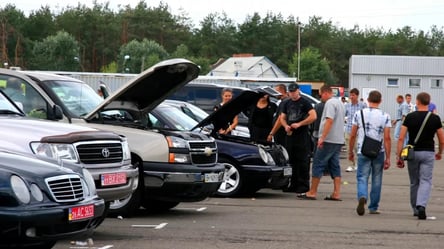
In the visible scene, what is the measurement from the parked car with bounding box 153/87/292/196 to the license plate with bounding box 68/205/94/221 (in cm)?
576

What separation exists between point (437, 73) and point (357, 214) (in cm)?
5934

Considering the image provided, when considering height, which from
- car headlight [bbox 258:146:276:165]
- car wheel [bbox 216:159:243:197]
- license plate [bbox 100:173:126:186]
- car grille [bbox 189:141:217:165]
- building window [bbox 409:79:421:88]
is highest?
building window [bbox 409:79:421:88]

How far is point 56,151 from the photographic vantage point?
27.7ft

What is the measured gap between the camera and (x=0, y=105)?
9.56 metres

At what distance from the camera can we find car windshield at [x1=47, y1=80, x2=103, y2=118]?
11.6 meters

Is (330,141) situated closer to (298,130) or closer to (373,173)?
(298,130)

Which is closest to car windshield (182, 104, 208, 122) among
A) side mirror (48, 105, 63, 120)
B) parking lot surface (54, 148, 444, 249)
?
parking lot surface (54, 148, 444, 249)

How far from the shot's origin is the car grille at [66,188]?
705 centimetres

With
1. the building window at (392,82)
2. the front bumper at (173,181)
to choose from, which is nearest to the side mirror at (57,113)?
the front bumper at (173,181)

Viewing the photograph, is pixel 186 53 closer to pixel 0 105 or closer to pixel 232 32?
pixel 232 32

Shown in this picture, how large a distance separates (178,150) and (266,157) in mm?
2976

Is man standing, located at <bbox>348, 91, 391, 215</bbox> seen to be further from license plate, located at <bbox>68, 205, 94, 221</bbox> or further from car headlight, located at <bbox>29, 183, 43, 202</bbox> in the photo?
car headlight, located at <bbox>29, 183, 43, 202</bbox>

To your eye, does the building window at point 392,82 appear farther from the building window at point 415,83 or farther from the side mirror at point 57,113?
the side mirror at point 57,113

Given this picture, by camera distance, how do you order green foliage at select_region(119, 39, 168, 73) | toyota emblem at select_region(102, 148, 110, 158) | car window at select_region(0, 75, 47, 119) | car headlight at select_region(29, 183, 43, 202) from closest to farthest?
car headlight at select_region(29, 183, 43, 202)
toyota emblem at select_region(102, 148, 110, 158)
car window at select_region(0, 75, 47, 119)
green foliage at select_region(119, 39, 168, 73)
